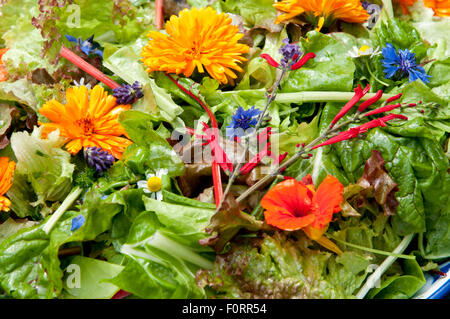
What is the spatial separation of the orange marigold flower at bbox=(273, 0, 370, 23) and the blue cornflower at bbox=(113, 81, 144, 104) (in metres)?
0.49

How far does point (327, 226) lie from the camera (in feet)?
3.31

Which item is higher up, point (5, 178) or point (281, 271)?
point (5, 178)

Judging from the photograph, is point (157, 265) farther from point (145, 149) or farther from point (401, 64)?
point (401, 64)

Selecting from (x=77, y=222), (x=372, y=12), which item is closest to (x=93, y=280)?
A: (x=77, y=222)

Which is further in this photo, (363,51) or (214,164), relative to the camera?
(363,51)

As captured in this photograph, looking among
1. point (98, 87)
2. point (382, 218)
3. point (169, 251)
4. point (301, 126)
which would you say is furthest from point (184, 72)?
point (382, 218)

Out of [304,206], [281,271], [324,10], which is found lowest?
[281,271]

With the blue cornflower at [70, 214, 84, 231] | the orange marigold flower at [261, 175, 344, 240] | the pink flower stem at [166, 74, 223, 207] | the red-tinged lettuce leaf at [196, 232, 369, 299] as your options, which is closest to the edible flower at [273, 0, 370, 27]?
the pink flower stem at [166, 74, 223, 207]

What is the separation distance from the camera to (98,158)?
3.77ft

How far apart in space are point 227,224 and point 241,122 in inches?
12.3

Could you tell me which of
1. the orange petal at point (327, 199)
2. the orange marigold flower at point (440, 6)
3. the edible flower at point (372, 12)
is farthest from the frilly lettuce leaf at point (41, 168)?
the orange marigold flower at point (440, 6)

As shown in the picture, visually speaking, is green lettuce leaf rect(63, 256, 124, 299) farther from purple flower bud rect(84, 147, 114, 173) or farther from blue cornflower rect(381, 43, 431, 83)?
blue cornflower rect(381, 43, 431, 83)

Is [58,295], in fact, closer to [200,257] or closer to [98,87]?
[200,257]
